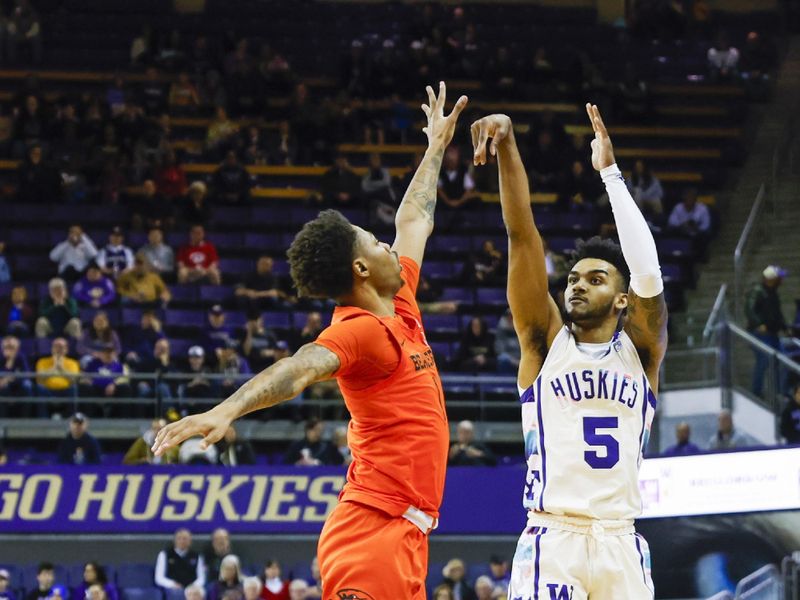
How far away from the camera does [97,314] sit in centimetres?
1850

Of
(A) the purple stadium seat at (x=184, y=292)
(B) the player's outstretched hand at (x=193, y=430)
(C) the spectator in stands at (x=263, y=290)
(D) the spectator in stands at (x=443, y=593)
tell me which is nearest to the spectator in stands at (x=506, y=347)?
(C) the spectator in stands at (x=263, y=290)

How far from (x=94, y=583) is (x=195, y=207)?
7198mm

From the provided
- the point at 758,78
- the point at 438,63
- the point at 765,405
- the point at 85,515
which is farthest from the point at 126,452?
the point at 758,78

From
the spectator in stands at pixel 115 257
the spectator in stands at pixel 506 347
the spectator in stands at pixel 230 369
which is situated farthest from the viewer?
the spectator in stands at pixel 115 257

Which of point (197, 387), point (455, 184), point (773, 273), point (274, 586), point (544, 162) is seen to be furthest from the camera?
point (544, 162)

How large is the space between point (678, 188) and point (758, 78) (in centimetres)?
307

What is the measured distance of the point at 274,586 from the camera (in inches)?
612

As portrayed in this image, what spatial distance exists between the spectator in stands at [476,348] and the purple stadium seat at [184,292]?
3.50 m

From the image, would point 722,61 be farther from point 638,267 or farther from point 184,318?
point 638,267

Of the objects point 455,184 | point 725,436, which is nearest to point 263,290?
point 455,184

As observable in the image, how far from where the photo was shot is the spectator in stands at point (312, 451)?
16766 millimetres

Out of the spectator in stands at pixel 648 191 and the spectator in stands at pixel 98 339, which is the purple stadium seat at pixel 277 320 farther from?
the spectator in stands at pixel 648 191

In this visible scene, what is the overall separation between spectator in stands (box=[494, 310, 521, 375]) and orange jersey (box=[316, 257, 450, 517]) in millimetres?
12154

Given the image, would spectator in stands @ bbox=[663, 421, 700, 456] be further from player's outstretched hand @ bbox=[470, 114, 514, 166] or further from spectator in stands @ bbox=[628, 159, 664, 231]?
player's outstretched hand @ bbox=[470, 114, 514, 166]
